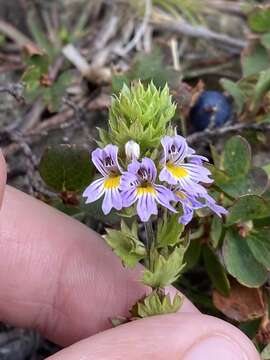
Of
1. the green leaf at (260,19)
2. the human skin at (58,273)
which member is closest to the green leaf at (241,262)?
the human skin at (58,273)

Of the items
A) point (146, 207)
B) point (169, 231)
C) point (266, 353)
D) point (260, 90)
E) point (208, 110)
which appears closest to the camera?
point (146, 207)

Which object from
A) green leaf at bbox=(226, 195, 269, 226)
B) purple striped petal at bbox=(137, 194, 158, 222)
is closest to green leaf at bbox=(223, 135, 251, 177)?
green leaf at bbox=(226, 195, 269, 226)

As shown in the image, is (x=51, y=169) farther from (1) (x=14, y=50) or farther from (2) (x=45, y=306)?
(1) (x=14, y=50)

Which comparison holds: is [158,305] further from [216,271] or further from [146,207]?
[216,271]

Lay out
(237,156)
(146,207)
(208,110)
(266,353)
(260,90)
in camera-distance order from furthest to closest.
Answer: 1. (208,110)
2. (260,90)
3. (237,156)
4. (266,353)
5. (146,207)

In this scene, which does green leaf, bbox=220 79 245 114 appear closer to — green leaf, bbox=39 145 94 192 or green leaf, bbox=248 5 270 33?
green leaf, bbox=248 5 270 33

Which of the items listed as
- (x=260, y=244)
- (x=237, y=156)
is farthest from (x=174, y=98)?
(x=260, y=244)

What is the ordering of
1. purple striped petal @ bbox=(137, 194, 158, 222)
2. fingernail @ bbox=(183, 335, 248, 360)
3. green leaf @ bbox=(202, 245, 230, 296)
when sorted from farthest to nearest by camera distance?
green leaf @ bbox=(202, 245, 230, 296)
fingernail @ bbox=(183, 335, 248, 360)
purple striped petal @ bbox=(137, 194, 158, 222)
